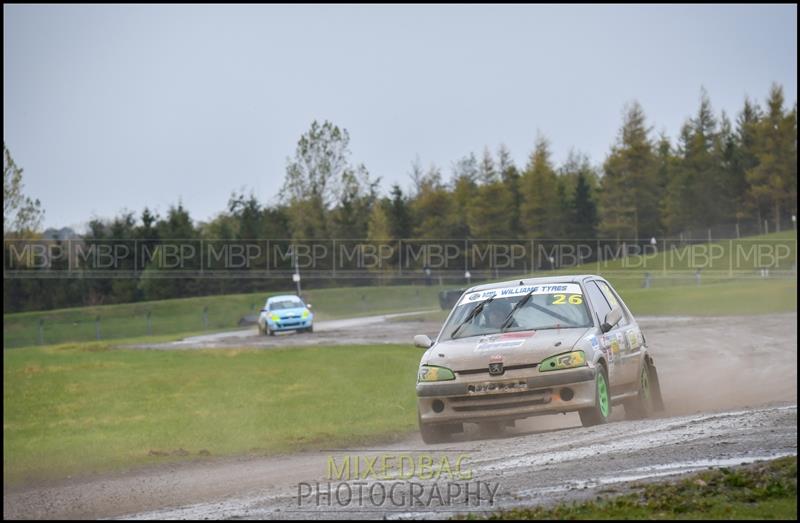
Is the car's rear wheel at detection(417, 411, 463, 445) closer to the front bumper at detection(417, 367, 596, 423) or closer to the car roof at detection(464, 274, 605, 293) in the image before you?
the front bumper at detection(417, 367, 596, 423)

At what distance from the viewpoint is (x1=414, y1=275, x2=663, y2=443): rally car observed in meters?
10.6

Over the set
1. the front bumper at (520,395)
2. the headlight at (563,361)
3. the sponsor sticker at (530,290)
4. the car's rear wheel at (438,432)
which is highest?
the sponsor sticker at (530,290)

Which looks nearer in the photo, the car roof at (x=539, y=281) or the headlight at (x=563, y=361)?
the headlight at (x=563, y=361)

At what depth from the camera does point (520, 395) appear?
10656 mm

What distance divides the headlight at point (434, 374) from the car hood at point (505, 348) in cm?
5

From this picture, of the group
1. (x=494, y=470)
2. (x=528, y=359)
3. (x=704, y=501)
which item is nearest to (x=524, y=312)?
(x=528, y=359)

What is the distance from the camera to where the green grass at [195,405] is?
15.0 meters

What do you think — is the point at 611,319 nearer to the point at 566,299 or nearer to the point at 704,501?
the point at 566,299

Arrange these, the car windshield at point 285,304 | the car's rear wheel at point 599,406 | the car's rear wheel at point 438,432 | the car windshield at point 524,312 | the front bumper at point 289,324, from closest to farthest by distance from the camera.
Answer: the car's rear wheel at point 599,406, the car's rear wheel at point 438,432, the car windshield at point 524,312, the front bumper at point 289,324, the car windshield at point 285,304

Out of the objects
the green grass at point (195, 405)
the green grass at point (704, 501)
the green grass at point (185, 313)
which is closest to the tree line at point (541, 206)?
the green grass at point (185, 313)

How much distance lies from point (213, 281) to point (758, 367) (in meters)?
56.0

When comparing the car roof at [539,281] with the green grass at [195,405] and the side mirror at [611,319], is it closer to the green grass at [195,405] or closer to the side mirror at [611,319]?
the side mirror at [611,319]

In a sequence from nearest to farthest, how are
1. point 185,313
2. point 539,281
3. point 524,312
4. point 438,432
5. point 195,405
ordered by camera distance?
point 438,432 → point 524,312 → point 539,281 → point 195,405 → point 185,313

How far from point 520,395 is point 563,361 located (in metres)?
0.53
